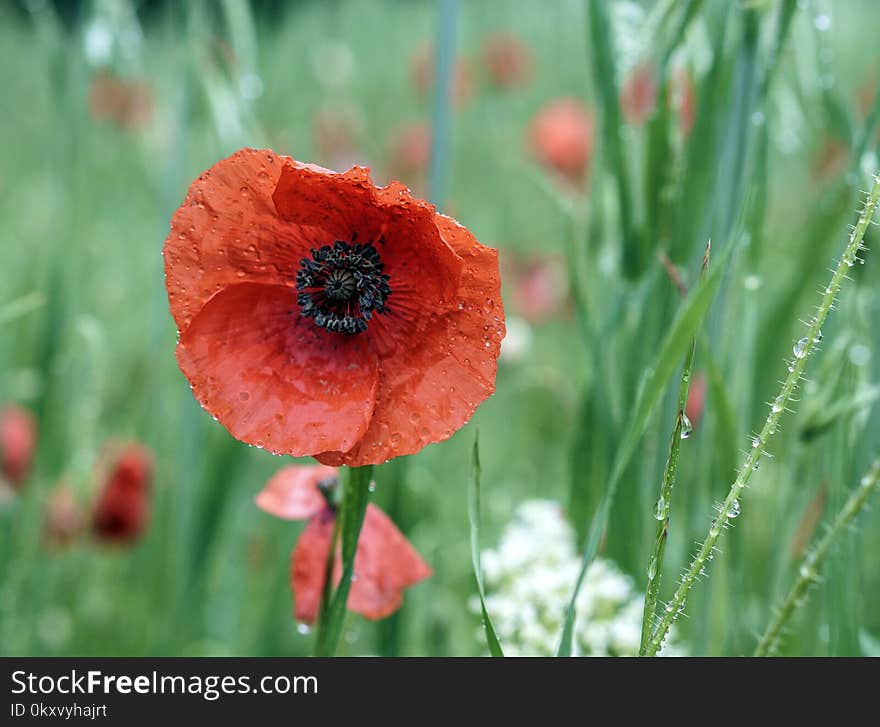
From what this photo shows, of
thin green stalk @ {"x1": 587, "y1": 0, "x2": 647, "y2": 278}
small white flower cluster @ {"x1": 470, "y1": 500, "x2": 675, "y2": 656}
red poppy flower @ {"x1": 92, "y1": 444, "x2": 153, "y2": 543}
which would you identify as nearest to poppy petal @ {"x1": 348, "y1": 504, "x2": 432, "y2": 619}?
small white flower cluster @ {"x1": 470, "y1": 500, "x2": 675, "y2": 656}

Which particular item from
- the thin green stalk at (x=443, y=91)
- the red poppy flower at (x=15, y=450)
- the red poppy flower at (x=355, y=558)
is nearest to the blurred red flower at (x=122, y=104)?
the red poppy flower at (x=15, y=450)

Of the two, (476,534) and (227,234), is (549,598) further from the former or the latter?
(227,234)

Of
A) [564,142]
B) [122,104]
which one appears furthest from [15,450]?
[122,104]

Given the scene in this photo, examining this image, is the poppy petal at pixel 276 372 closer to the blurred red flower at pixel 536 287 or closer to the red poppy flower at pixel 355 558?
the red poppy flower at pixel 355 558

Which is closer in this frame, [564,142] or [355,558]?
[355,558]

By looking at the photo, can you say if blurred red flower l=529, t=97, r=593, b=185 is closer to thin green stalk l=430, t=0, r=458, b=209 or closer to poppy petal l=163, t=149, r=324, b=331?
thin green stalk l=430, t=0, r=458, b=209

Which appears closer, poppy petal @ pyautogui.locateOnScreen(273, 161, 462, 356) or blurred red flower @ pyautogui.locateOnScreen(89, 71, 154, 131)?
poppy petal @ pyautogui.locateOnScreen(273, 161, 462, 356)
